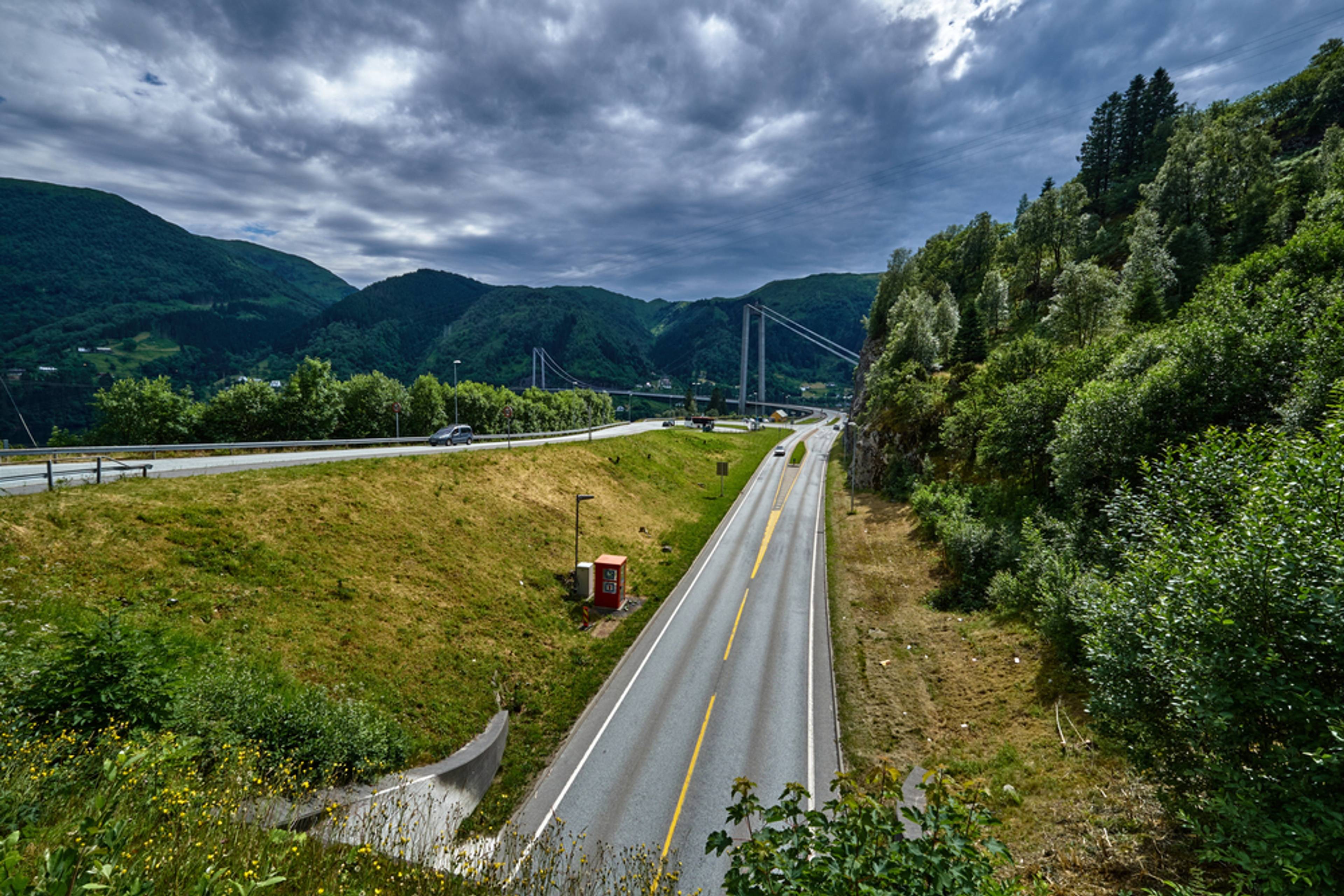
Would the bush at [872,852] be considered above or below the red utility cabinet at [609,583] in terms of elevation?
above

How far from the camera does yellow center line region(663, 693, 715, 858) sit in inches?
631

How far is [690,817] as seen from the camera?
55.8ft

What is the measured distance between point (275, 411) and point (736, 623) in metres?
52.7

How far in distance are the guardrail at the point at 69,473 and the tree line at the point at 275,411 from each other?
81.0ft

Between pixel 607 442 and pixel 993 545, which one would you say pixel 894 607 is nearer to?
pixel 993 545

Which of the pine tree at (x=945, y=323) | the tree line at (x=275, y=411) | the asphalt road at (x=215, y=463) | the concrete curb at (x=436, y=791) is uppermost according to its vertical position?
the pine tree at (x=945, y=323)

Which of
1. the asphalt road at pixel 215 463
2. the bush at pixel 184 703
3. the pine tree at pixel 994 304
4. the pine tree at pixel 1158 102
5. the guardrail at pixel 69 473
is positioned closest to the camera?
the bush at pixel 184 703

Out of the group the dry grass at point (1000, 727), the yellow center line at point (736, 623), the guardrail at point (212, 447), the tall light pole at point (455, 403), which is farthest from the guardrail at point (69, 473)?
the tall light pole at point (455, 403)

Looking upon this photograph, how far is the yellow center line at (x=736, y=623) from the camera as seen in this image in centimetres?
2703

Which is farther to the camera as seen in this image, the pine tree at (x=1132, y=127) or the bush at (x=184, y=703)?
the pine tree at (x=1132, y=127)

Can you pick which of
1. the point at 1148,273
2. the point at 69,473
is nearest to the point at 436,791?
the point at 69,473

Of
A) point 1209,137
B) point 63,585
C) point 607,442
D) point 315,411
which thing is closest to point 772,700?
point 63,585

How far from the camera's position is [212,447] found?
32438 millimetres

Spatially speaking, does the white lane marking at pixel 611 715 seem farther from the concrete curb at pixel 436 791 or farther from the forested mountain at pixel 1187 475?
the forested mountain at pixel 1187 475
